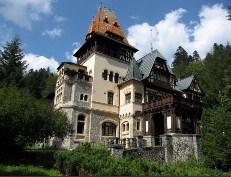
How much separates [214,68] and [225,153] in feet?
88.7

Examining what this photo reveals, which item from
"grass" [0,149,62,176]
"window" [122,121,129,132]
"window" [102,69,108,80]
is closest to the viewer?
"grass" [0,149,62,176]

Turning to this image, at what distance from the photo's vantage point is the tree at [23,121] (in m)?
19.3

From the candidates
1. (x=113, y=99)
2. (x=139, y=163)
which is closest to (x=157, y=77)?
(x=113, y=99)

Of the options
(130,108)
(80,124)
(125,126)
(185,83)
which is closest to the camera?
(80,124)

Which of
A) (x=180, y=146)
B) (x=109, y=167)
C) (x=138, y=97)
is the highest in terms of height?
(x=138, y=97)

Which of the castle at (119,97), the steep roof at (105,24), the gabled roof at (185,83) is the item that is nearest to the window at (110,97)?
the castle at (119,97)

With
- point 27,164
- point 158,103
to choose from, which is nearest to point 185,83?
point 158,103

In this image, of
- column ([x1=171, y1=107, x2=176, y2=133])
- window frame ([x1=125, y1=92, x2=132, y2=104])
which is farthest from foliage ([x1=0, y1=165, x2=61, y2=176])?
window frame ([x1=125, y1=92, x2=132, y2=104])

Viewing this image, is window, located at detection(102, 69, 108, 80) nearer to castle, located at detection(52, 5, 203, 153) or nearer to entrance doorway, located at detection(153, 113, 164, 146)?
castle, located at detection(52, 5, 203, 153)

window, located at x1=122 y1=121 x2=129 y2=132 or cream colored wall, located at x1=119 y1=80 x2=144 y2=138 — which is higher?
cream colored wall, located at x1=119 y1=80 x2=144 y2=138

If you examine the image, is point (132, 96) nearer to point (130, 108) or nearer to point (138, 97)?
point (138, 97)

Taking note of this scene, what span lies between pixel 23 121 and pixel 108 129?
46.8 feet

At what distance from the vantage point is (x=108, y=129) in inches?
1265

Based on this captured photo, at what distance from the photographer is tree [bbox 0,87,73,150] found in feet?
63.4
